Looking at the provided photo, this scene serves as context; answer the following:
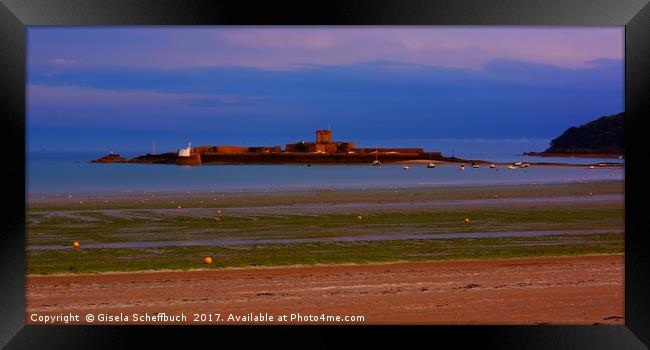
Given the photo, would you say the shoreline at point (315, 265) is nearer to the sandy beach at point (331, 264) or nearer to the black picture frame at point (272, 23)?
the sandy beach at point (331, 264)

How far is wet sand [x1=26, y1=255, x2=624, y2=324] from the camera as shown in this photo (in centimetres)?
1021

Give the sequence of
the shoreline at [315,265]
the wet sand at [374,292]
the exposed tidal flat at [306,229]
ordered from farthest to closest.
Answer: the exposed tidal flat at [306,229], the shoreline at [315,265], the wet sand at [374,292]

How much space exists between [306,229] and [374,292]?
8690 millimetres

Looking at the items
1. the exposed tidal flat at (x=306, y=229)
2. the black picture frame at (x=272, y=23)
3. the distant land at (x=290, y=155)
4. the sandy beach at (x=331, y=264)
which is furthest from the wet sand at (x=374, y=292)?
the distant land at (x=290, y=155)

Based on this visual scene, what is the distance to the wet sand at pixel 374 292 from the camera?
1021cm

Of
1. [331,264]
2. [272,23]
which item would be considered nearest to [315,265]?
[331,264]

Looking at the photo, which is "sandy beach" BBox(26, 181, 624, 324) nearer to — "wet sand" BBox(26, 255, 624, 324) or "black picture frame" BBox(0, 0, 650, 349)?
"wet sand" BBox(26, 255, 624, 324)

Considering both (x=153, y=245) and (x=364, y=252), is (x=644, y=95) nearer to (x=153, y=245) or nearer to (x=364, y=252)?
(x=364, y=252)

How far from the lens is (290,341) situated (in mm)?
8438

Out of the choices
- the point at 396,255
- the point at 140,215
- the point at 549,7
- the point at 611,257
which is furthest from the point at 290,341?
the point at 140,215

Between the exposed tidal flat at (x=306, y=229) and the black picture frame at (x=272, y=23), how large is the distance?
207 inches

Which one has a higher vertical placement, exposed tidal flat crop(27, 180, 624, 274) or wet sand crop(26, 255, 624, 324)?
exposed tidal flat crop(27, 180, 624, 274)

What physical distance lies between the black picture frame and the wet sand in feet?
3.39

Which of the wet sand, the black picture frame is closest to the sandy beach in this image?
the wet sand
